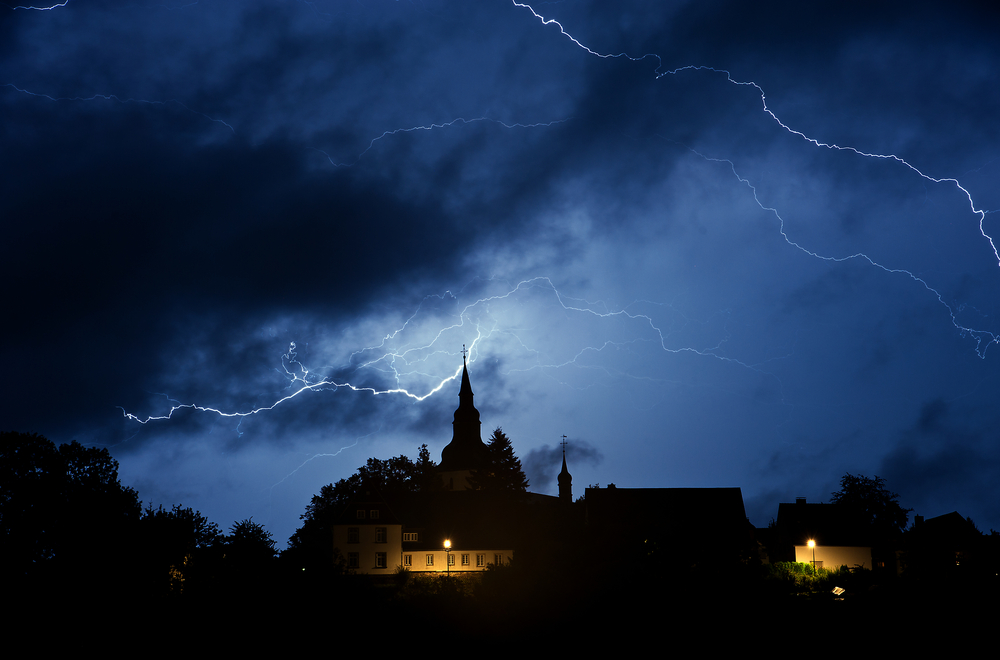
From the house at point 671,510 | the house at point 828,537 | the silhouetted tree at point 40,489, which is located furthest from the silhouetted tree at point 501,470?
the silhouetted tree at point 40,489

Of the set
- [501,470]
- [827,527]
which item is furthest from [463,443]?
[827,527]

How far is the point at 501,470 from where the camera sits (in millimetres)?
72562

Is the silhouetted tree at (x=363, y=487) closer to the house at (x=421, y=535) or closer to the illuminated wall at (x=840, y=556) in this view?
the house at (x=421, y=535)

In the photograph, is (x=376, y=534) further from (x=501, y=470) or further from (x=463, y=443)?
(x=463, y=443)

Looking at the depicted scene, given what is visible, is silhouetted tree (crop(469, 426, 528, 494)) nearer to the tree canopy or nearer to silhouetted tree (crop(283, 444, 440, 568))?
silhouetted tree (crop(283, 444, 440, 568))

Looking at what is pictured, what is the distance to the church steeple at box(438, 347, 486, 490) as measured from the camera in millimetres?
88562

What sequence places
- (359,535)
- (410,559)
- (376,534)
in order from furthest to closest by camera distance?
(410,559) → (376,534) → (359,535)

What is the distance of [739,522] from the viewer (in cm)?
5656

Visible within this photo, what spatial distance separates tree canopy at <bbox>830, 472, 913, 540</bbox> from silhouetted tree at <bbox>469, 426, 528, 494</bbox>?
28018 millimetres

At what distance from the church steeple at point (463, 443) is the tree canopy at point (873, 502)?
39.2 meters

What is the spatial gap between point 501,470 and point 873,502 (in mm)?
32069

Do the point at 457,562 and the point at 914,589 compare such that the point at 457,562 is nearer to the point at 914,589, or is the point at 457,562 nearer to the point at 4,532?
the point at 4,532

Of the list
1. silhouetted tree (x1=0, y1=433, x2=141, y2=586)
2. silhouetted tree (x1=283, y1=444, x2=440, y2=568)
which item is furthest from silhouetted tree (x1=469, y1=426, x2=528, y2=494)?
silhouetted tree (x1=0, y1=433, x2=141, y2=586)

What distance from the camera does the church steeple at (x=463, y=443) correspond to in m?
88.6
